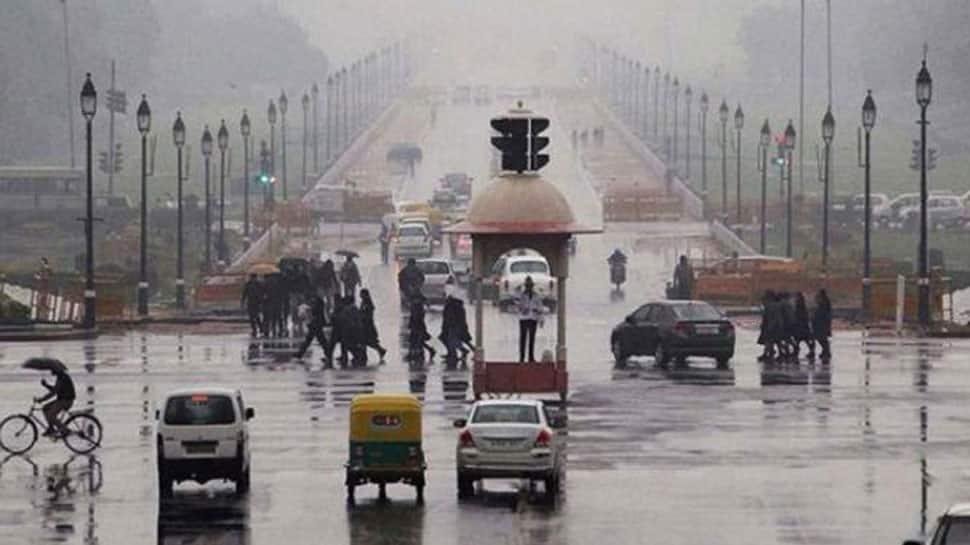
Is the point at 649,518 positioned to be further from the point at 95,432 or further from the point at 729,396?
the point at 729,396

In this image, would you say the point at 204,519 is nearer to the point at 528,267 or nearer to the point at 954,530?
the point at 954,530

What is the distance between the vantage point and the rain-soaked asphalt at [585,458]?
113ft

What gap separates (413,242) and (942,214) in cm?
3400

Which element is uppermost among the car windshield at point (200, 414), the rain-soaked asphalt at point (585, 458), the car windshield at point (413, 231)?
the car windshield at point (413, 231)

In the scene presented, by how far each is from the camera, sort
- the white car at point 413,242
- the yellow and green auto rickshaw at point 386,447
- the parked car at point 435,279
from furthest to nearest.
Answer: the white car at point 413,242
the parked car at point 435,279
the yellow and green auto rickshaw at point 386,447

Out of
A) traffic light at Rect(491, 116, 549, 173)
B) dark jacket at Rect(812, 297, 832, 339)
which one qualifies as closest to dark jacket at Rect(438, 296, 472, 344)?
dark jacket at Rect(812, 297, 832, 339)

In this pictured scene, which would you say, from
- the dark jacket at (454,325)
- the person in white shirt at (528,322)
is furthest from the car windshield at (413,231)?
the person in white shirt at (528,322)

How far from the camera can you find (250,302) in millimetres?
66000

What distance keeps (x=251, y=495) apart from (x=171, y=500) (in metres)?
0.93

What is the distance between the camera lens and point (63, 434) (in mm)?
41938

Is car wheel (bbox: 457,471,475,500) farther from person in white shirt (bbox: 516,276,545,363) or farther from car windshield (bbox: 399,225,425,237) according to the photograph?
car windshield (bbox: 399,225,425,237)

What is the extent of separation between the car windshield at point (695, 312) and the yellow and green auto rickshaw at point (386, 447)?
68.9 ft

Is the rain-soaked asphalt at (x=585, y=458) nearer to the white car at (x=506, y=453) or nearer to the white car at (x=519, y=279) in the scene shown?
the white car at (x=506, y=453)

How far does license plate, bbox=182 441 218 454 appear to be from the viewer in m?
37.3
